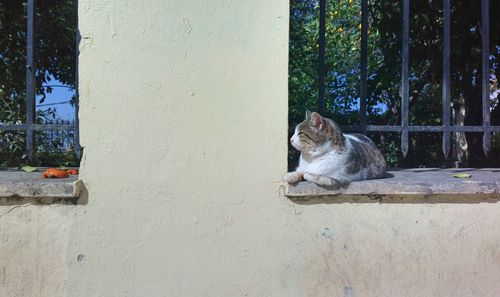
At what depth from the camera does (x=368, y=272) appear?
223 centimetres

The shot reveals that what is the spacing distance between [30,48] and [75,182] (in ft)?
2.81

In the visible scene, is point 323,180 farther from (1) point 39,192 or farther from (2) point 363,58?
(1) point 39,192

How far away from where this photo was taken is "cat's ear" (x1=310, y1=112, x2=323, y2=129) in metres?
2.47

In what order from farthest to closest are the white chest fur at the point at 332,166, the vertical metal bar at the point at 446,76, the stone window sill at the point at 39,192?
the vertical metal bar at the point at 446,76 → the white chest fur at the point at 332,166 → the stone window sill at the point at 39,192

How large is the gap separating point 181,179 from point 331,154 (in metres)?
0.89

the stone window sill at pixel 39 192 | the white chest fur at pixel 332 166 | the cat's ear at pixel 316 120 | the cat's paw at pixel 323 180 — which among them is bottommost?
the stone window sill at pixel 39 192

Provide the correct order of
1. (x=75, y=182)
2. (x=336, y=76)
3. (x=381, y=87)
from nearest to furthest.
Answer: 1. (x=75, y=182)
2. (x=381, y=87)
3. (x=336, y=76)

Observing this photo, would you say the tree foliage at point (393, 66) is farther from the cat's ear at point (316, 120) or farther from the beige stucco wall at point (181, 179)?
the beige stucco wall at point (181, 179)

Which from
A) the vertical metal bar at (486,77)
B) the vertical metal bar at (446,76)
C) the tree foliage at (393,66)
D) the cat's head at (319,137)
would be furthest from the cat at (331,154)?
the tree foliage at (393,66)

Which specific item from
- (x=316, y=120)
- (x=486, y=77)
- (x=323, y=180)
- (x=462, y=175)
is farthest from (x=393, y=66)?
(x=323, y=180)

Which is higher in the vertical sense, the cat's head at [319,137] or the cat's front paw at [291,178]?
the cat's head at [319,137]

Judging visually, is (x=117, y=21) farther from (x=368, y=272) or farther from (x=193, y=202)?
(x=368, y=272)

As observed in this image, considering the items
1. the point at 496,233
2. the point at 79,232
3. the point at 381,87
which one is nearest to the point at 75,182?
the point at 79,232

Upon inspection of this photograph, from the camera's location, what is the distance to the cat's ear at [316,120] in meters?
2.47
